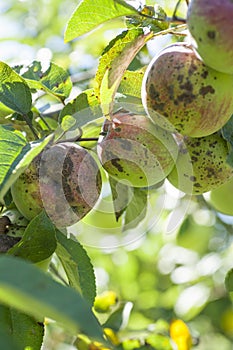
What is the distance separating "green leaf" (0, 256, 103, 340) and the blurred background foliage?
53.5 inches

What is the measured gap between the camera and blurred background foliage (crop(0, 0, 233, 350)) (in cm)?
227

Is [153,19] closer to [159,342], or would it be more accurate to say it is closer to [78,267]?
[78,267]

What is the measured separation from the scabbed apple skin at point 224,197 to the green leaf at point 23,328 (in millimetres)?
538

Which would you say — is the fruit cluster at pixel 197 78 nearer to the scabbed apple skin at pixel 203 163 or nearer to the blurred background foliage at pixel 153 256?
the scabbed apple skin at pixel 203 163

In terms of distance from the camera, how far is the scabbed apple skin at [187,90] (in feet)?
3.46

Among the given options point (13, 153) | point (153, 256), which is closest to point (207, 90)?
point (13, 153)

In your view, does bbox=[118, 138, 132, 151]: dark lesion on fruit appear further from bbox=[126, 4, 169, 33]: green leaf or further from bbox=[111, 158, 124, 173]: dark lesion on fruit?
bbox=[126, 4, 169, 33]: green leaf

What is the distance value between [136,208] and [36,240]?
347 millimetres

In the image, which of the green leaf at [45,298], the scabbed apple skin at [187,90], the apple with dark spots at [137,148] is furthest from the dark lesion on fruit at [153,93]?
the green leaf at [45,298]

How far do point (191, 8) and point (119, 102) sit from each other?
0.98ft

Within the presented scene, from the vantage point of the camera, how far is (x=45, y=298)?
55 cm

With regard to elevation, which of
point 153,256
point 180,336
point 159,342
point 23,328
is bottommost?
A: point 153,256

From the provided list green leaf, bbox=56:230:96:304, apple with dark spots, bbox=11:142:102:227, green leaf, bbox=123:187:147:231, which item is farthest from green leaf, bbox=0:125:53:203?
green leaf, bbox=123:187:147:231

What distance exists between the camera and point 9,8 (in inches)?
109
